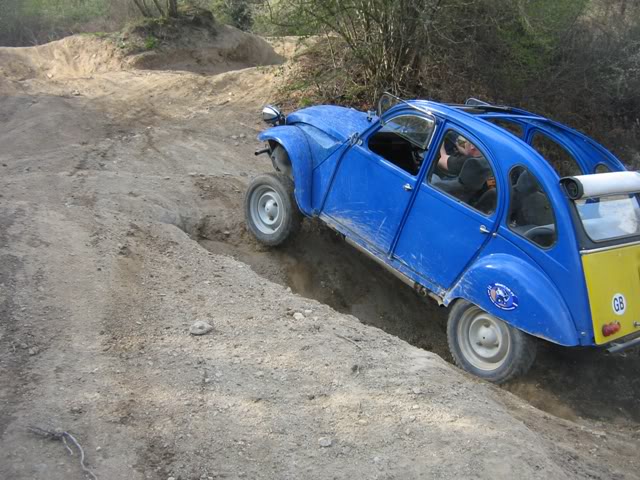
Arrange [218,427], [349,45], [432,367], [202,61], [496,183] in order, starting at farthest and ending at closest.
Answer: [202,61] → [349,45] → [496,183] → [432,367] → [218,427]

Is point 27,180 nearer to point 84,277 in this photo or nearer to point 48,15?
point 84,277

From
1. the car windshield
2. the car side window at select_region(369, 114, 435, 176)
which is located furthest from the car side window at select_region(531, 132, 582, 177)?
the car side window at select_region(369, 114, 435, 176)

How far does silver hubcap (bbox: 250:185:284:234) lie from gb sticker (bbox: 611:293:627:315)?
10.5 ft

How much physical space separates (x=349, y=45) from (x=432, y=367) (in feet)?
25.4

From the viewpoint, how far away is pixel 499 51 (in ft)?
36.2

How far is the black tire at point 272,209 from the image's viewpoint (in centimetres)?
616

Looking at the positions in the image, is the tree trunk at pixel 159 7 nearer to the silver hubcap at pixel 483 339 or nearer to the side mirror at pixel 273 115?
the side mirror at pixel 273 115

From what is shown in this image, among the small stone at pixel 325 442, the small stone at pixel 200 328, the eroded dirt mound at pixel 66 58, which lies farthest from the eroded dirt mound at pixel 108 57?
the small stone at pixel 325 442

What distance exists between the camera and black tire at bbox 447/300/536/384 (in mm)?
4457

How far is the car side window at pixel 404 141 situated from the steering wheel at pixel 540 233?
1.05m

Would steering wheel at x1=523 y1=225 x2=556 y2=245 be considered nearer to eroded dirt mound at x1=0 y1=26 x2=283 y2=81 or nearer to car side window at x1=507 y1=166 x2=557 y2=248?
car side window at x1=507 y1=166 x2=557 y2=248

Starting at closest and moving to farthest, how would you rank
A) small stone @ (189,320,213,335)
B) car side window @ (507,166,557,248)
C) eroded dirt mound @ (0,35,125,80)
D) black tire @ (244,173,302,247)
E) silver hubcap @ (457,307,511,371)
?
1. small stone @ (189,320,213,335)
2. car side window @ (507,166,557,248)
3. silver hubcap @ (457,307,511,371)
4. black tire @ (244,173,302,247)
5. eroded dirt mound @ (0,35,125,80)

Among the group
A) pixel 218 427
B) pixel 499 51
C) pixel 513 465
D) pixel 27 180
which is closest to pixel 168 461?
pixel 218 427

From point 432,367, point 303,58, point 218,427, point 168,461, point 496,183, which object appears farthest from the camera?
point 303,58
